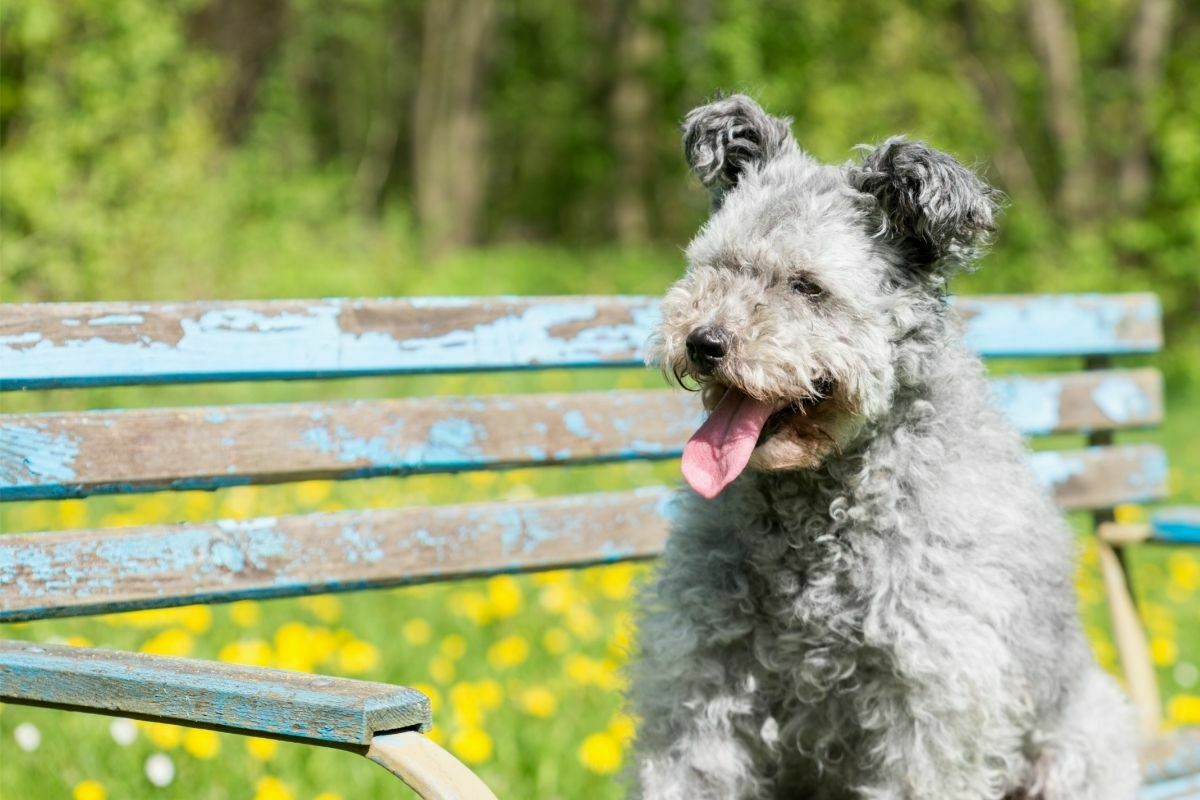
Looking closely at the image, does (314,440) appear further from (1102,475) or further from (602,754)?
(1102,475)

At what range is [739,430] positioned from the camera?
2.81 m

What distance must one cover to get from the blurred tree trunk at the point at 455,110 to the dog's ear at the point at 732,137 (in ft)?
63.9

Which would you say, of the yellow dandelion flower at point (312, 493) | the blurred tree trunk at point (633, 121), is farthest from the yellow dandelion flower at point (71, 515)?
the blurred tree trunk at point (633, 121)

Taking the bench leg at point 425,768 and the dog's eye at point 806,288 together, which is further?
the dog's eye at point 806,288

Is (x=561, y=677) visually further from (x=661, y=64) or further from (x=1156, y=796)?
(x=661, y=64)

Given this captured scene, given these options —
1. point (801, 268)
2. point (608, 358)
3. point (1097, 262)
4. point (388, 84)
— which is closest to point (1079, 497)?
point (608, 358)

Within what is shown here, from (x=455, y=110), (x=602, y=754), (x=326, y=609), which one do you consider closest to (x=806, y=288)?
(x=602, y=754)

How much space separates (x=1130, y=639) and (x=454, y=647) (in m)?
2.25

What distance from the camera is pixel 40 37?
7617mm

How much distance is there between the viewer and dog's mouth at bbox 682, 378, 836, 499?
276 centimetres

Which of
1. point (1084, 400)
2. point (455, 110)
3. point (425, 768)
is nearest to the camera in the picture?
point (425, 768)

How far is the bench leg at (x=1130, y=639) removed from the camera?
173 inches

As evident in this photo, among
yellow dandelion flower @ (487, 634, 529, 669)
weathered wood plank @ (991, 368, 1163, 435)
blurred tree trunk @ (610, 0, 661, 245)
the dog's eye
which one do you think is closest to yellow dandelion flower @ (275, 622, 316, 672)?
yellow dandelion flower @ (487, 634, 529, 669)

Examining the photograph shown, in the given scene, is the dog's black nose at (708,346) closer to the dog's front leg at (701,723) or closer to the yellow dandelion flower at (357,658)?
the dog's front leg at (701,723)
